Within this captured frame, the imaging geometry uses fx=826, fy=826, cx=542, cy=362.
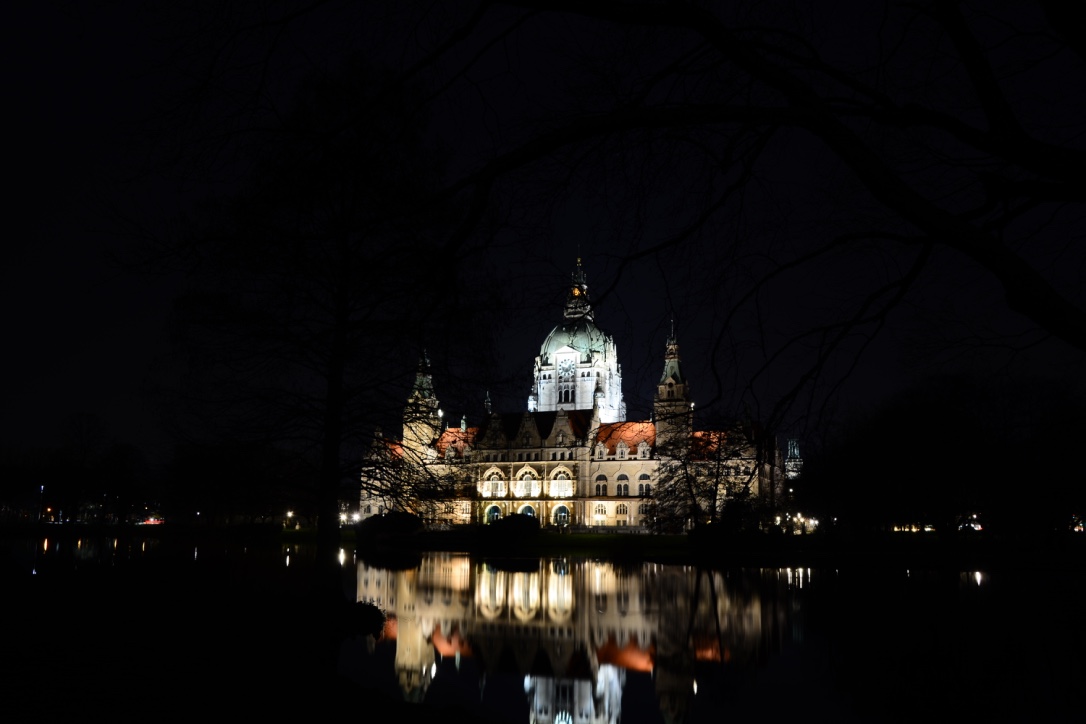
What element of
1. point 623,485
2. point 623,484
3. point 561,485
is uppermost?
point 623,484

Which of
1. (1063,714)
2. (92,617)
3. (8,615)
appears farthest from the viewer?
(92,617)

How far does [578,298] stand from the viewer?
516cm

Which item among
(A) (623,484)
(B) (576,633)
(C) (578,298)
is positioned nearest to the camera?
(C) (578,298)

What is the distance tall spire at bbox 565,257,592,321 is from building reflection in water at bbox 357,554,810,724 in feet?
20.0

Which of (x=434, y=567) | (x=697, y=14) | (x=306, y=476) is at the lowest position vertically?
(x=434, y=567)

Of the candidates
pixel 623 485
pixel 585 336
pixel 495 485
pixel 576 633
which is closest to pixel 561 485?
pixel 623 485

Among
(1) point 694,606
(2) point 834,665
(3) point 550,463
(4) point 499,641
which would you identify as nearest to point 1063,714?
(2) point 834,665

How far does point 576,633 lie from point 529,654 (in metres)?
2.41

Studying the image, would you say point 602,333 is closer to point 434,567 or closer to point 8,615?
point 8,615

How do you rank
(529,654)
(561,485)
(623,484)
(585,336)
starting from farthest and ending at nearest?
(561,485), (623,484), (529,654), (585,336)

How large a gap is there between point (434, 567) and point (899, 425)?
83.4ft

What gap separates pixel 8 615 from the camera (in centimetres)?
1094

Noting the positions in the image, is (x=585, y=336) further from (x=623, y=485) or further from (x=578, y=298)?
(x=623, y=485)

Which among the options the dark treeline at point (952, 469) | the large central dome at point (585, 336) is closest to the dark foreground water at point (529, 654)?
the large central dome at point (585, 336)
